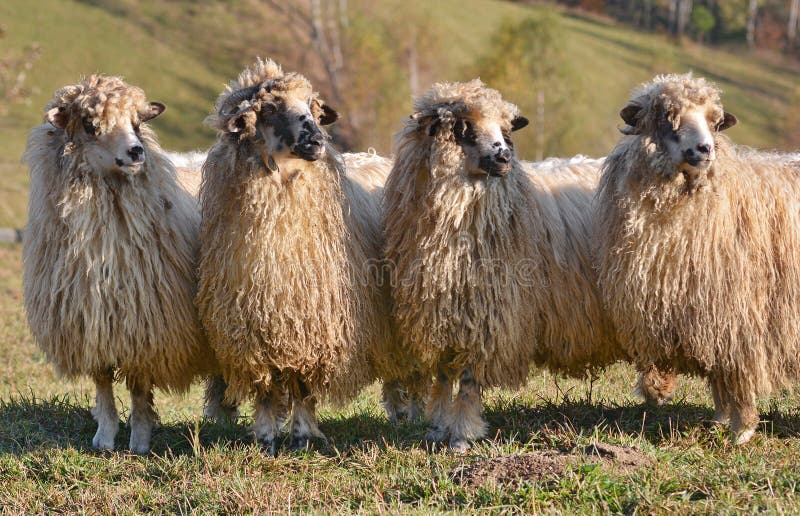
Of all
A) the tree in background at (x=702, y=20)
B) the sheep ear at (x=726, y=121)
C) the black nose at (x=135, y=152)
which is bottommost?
the black nose at (x=135, y=152)

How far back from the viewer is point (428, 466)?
18.4 feet

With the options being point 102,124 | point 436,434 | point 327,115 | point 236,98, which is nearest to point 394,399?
point 436,434

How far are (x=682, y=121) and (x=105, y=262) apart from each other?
4001 mm

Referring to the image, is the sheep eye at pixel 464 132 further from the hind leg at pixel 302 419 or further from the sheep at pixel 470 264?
the hind leg at pixel 302 419

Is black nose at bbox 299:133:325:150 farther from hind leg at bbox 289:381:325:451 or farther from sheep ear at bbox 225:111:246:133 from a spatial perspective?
hind leg at bbox 289:381:325:451

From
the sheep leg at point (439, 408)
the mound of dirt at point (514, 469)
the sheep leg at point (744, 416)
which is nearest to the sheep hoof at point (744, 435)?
the sheep leg at point (744, 416)

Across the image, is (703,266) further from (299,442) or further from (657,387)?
(299,442)

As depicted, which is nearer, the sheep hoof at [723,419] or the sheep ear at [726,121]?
the sheep ear at [726,121]

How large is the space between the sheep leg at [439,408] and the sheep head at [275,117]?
183 cm

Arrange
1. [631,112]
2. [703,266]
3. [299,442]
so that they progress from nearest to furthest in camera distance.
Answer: [703,266] → [299,442] → [631,112]

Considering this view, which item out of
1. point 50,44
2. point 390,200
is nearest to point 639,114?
point 390,200

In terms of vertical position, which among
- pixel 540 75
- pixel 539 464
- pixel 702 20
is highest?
pixel 702 20

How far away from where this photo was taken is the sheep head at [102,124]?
607 centimetres

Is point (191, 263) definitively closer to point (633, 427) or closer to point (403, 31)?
point (633, 427)
